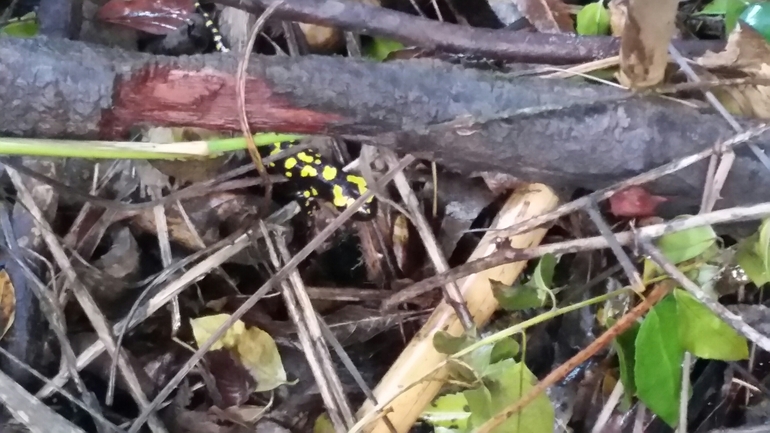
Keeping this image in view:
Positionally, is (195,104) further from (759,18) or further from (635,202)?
(759,18)

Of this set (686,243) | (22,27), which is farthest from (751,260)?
(22,27)

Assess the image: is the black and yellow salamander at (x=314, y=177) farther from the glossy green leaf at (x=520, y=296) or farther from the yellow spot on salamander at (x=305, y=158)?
the glossy green leaf at (x=520, y=296)


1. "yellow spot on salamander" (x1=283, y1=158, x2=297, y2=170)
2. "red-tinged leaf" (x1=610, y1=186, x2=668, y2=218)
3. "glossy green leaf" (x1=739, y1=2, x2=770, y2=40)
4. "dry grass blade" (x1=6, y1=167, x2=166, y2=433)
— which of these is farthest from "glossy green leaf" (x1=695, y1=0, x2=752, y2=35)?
"dry grass blade" (x1=6, y1=167, x2=166, y2=433)

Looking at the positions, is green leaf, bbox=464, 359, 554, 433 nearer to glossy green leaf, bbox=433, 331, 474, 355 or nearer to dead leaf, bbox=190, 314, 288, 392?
glossy green leaf, bbox=433, 331, 474, 355

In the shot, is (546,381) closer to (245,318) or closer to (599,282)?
(599,282)

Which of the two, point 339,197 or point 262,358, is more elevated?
point 339,197

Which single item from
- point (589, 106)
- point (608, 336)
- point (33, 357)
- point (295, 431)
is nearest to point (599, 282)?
point (608, 336)
